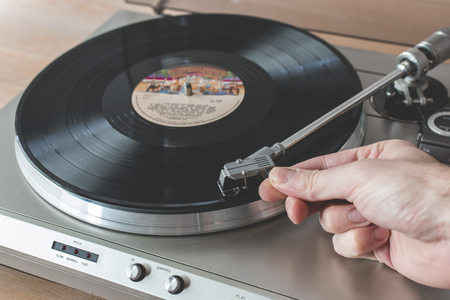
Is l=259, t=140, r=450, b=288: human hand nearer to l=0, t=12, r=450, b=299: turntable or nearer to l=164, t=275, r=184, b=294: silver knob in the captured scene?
l=0, t=12, r=450, b=299: turntable

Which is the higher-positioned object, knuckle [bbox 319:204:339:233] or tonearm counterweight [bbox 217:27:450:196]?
tonearm counterweight [bbox 217:27:450:196]

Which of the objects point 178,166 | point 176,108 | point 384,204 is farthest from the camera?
point 176,108

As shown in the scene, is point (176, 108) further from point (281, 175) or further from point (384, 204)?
point (384, 204)

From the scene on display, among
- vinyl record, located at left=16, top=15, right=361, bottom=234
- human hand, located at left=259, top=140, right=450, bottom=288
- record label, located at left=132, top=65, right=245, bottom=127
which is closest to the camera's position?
human hand, located at left=259, top=140, right=450, bottom=288

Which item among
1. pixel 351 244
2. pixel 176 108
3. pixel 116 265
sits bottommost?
pixel 116 265

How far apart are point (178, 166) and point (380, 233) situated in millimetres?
371

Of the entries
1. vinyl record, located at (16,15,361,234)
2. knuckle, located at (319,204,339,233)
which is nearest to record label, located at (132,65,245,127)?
vinyl record, located at (16,15,361,234)

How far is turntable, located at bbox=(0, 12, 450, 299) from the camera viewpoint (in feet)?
2.20

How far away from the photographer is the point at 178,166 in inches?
30.2

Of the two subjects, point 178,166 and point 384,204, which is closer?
point 384,204

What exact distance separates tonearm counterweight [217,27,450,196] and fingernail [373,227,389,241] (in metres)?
0.20

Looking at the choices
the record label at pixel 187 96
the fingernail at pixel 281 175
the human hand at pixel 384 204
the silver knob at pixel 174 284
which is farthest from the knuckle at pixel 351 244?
the record label at pixel 187 96

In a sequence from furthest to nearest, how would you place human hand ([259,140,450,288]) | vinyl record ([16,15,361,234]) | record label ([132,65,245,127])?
record label ([132,65,245,127]), vinyl record ([16,15,361,234]), human hand ([259,140,450,288])

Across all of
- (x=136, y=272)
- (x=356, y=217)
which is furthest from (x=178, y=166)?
(x=356, y=217)
